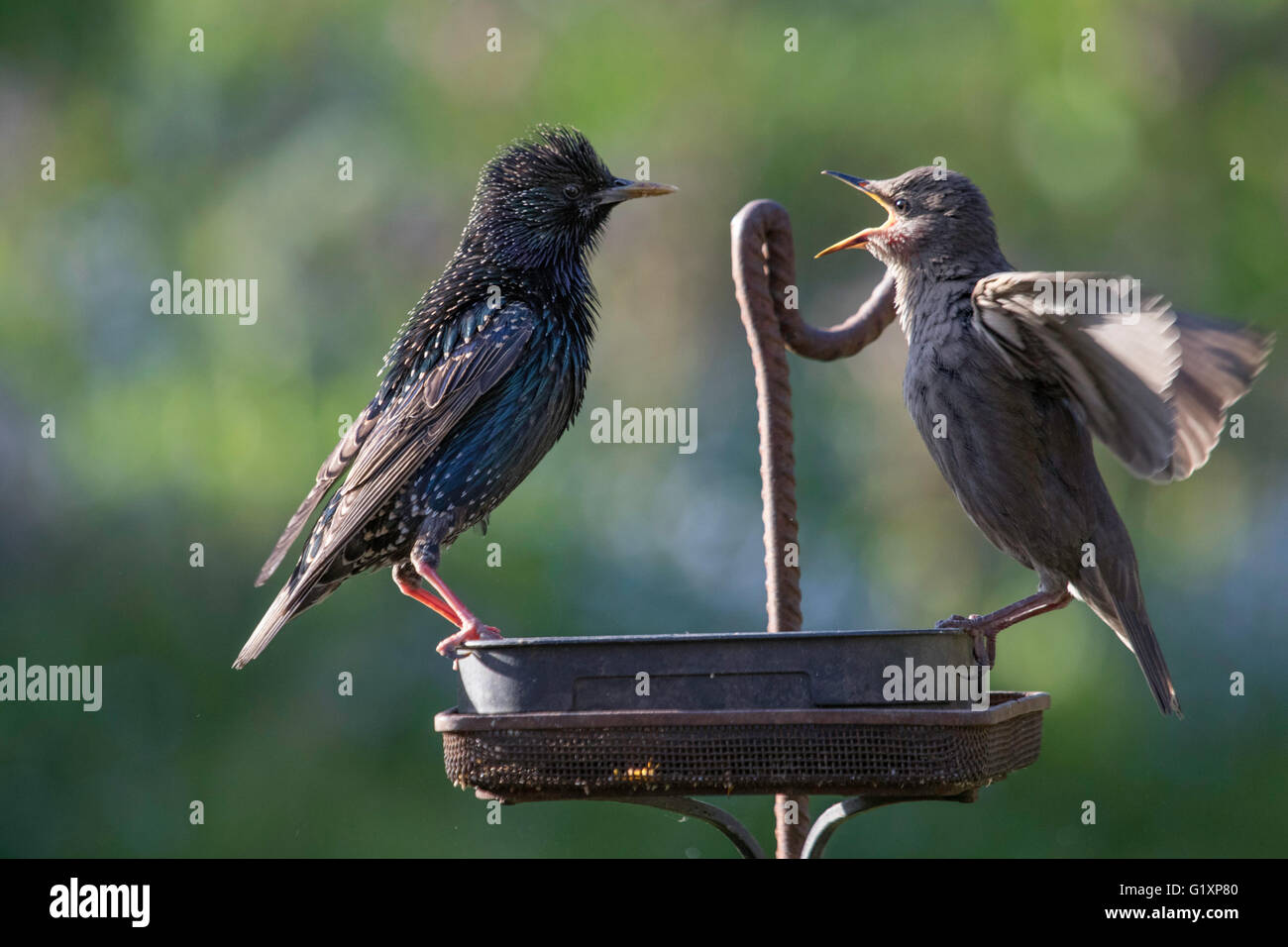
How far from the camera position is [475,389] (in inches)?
142

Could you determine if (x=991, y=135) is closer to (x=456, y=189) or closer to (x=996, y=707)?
(x=456, y=189)

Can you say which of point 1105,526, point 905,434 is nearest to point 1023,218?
point 905,434

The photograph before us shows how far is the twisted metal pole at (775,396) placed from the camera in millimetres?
3340

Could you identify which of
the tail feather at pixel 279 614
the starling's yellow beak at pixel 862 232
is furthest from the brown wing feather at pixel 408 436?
the starling's yellow beak at pixel 862 232

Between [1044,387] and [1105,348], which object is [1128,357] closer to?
[1105,348]

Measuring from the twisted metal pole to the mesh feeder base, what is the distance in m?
0.80

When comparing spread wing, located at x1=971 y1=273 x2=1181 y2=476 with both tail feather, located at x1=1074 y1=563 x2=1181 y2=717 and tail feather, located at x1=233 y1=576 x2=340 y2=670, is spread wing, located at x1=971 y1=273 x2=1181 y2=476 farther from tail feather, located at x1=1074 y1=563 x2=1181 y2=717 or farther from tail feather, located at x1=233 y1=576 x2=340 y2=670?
tail feather, located at x1=233 y1=576 x2=340 y2=670

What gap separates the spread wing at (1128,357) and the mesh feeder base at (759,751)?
0.83 m

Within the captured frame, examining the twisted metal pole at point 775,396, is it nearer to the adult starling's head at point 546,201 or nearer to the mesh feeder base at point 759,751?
the adult starling's head at point 546,201

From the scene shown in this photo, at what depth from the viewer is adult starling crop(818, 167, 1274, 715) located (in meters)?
3.04

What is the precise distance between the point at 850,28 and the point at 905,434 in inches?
89.6

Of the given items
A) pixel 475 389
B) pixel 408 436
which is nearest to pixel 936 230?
pixel 475 389

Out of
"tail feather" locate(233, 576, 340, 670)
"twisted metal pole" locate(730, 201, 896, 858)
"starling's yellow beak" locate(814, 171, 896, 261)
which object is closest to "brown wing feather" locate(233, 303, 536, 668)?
"tail feather" locate(233, 576, 340, 670)

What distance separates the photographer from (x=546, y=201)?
13.0 feet
